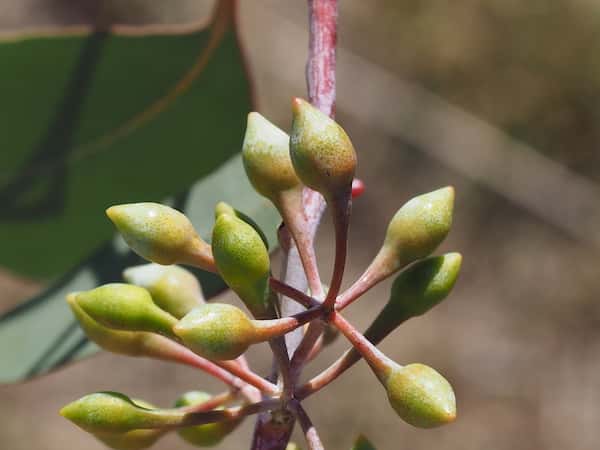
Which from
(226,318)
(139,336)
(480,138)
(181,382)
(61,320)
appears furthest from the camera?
(480,138)

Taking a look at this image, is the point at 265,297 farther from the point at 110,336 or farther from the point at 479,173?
the point at 479,173

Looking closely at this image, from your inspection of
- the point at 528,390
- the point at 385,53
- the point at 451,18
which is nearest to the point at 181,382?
the point at 528,390

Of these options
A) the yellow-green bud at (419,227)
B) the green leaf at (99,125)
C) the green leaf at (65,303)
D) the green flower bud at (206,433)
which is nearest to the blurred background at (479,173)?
the green leaf at (99,125)

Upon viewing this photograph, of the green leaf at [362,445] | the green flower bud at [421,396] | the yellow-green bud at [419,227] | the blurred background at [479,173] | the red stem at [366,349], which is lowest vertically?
the green flower bud at [421,396]

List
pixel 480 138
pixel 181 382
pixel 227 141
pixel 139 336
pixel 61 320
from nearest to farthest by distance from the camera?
pixel 139 336, pixel 61 320, pixel 227 141, pixel 181 382, pixel 480 138

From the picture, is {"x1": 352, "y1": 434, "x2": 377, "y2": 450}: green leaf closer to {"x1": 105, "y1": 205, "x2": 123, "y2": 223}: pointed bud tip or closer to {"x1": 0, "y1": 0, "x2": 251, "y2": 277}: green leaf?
→ {"x1": 105, "y1": 205, "x2": 123, "y2": 223}: pointed bud tip

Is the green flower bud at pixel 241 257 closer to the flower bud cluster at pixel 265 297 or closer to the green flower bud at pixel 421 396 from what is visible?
the flower bud cluster at pixel 265 297

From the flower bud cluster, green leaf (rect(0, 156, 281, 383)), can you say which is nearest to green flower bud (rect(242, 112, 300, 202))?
the flower bud cluster

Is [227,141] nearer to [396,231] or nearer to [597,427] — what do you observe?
[396,231]

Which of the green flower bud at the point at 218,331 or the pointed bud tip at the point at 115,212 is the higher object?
the pointed bud tip at the point at 115,212
